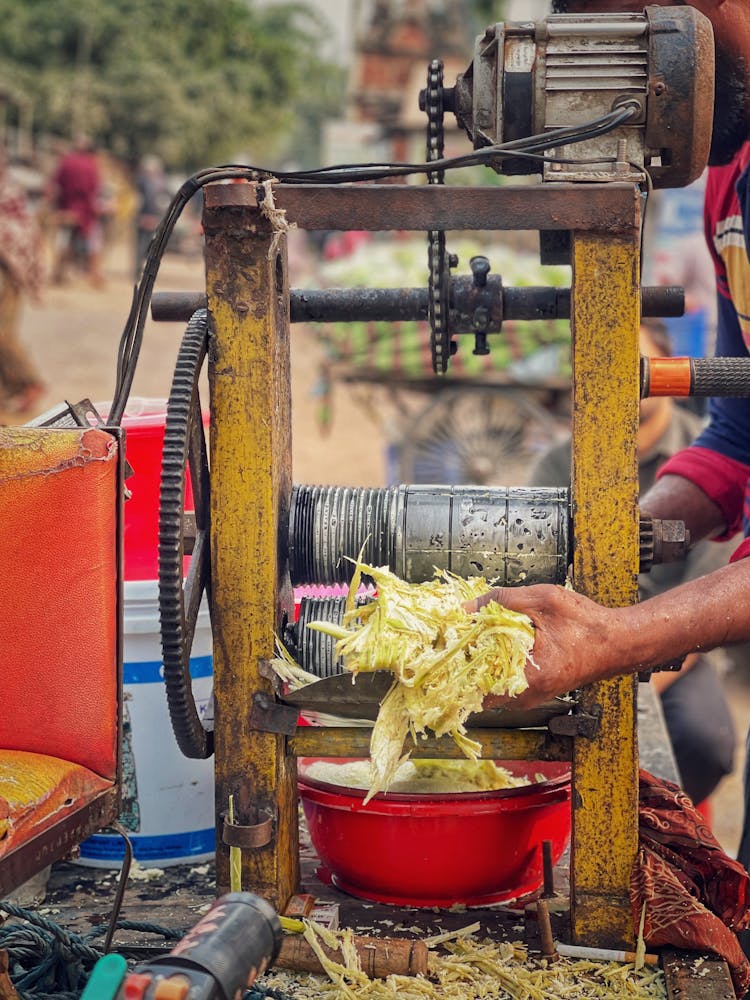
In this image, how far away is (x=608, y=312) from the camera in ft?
6.51

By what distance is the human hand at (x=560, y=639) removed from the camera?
5.88 ft

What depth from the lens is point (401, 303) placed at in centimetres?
243

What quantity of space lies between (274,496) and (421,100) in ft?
2.94

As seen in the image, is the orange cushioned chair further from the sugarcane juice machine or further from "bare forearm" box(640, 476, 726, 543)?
"bare forearm" box(640, 476, 726, 543)

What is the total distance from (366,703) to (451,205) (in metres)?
0.87

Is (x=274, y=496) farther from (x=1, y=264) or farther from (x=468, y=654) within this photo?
(x=1, y=264)

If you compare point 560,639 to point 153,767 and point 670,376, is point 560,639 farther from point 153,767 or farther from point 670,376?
point 153,767

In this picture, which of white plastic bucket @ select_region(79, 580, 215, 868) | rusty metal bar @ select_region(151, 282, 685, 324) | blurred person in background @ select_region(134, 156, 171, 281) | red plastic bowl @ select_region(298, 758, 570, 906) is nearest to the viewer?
red plastic bowl @ select_region(298, 758, 570, 906)

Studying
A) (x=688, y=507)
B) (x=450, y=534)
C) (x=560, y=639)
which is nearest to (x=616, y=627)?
(x=560, y=639)

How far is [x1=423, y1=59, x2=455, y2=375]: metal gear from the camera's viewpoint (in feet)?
7.29

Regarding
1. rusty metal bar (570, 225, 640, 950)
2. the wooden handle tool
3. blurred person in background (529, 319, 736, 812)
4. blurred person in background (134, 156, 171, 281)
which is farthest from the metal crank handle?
blurred person in background (134, 156, 171, 281)

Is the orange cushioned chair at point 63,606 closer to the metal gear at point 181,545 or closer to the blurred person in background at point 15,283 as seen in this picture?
the metal gear at point 181,545

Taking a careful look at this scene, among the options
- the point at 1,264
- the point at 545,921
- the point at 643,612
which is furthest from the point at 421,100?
the point at 1,264

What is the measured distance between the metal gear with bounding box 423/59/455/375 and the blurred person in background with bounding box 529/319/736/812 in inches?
63.2
